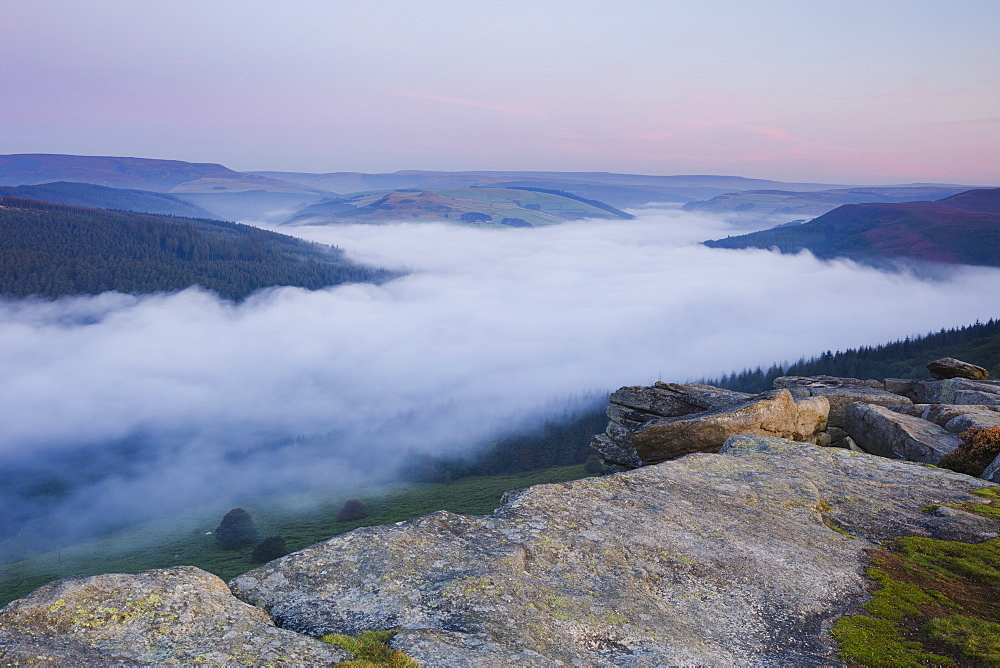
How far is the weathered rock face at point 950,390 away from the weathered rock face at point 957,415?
4.66 meters

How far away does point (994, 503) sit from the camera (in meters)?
20.5

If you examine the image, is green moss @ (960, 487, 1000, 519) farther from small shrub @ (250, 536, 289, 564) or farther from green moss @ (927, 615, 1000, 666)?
small shrub @ (250, 536, 289, 564)

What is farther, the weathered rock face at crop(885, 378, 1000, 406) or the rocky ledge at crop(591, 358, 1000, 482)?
the weathered rock face at crop(885, 378, 1000, 406)

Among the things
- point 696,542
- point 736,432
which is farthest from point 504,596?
point 736,432

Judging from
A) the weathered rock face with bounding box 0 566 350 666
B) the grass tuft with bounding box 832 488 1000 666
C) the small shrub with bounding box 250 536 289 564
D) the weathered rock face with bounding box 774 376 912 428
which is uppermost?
the weathered rock face with bounding box 0 566 350 666

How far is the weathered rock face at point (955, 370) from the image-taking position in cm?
4791

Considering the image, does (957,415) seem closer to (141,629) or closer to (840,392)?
(840,392)

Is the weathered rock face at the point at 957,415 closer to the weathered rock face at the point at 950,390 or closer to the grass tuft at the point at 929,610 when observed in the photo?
the weathered rock face at the point at 950,390

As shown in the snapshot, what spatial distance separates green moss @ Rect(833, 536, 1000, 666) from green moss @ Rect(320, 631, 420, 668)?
9.87 metres

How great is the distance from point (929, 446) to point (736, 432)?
372 inches

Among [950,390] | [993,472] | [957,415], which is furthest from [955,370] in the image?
[993,472]

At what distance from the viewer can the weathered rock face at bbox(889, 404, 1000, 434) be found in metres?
30.7

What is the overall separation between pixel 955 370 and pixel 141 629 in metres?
59.9

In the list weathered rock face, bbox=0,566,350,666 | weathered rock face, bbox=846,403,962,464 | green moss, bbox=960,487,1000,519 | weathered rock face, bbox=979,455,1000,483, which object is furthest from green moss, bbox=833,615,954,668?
weathered rock face, bbox=846,403,962,464
